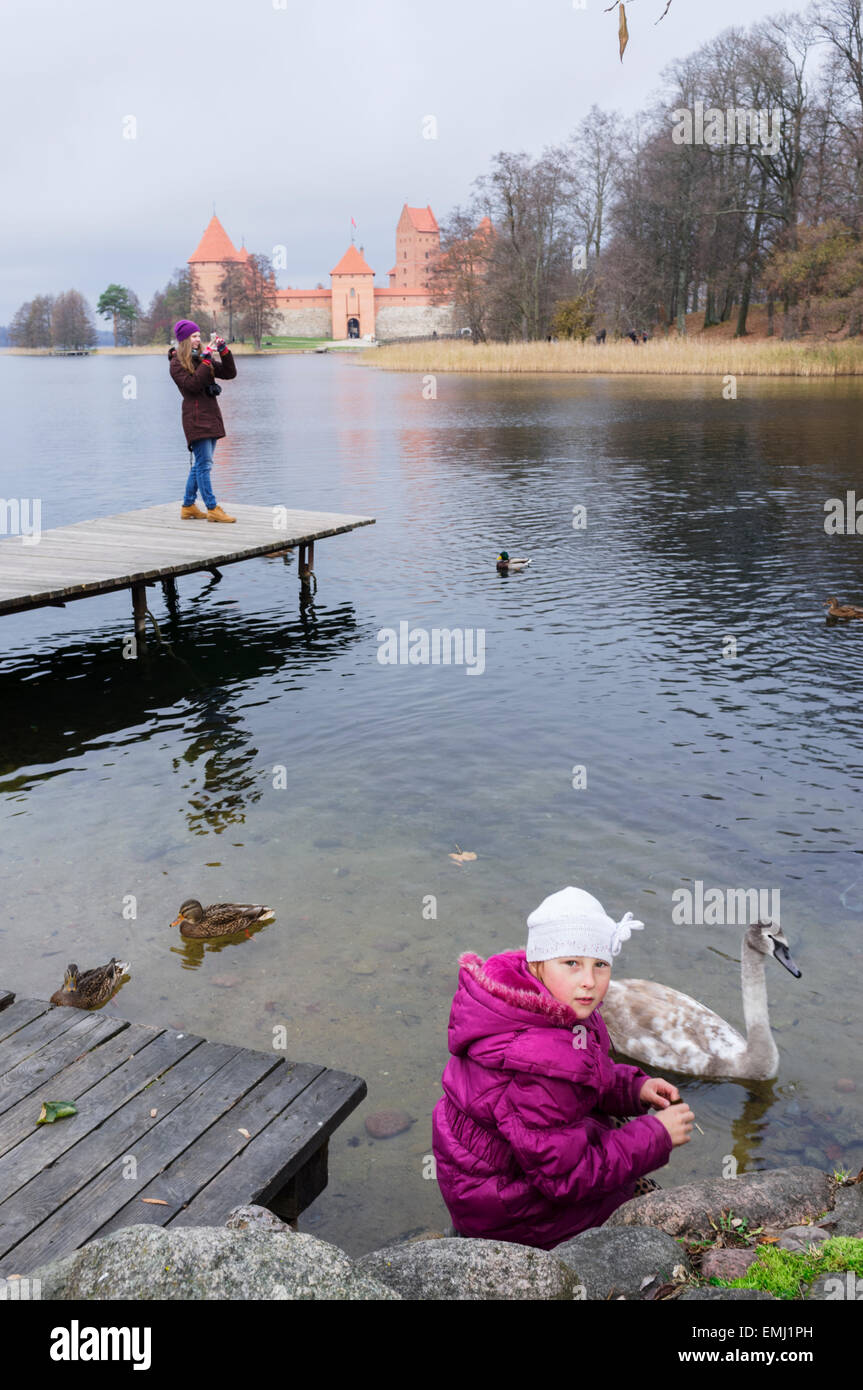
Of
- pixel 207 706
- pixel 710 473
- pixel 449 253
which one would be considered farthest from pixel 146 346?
pixel 207 706

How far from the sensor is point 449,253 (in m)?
77.2

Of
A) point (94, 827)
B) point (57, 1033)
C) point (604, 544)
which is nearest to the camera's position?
point (57, 1033)

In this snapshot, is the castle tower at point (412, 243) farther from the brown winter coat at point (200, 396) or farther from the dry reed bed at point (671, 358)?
the brown winter coat at point (200, 396)

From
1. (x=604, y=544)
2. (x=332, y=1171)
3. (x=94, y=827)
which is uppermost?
(x=604, y=544)

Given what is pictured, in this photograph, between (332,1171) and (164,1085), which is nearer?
(164,1085)

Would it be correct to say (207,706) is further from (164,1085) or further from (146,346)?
(146,346)

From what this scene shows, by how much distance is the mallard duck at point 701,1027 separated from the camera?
5109mm

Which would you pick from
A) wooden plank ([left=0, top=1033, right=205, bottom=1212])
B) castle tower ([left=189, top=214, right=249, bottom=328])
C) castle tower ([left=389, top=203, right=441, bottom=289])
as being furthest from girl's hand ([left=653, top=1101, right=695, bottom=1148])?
castle tower ([left=389, top=203, right=441, bottom=289])

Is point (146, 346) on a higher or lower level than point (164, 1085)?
higher

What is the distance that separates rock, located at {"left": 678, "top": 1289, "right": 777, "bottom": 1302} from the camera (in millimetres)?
2629

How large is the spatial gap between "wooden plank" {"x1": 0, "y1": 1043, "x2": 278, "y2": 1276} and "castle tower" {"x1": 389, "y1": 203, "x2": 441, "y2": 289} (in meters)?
165

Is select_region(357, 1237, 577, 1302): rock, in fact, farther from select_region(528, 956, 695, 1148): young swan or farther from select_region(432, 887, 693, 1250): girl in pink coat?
select_region(528, 956, 695, 1148): young swan

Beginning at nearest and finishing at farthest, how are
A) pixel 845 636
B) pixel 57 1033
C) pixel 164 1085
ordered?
pixel 164 1085 < pixel 57 1033 < pixel 845 636

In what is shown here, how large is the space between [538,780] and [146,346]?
6054 inches
